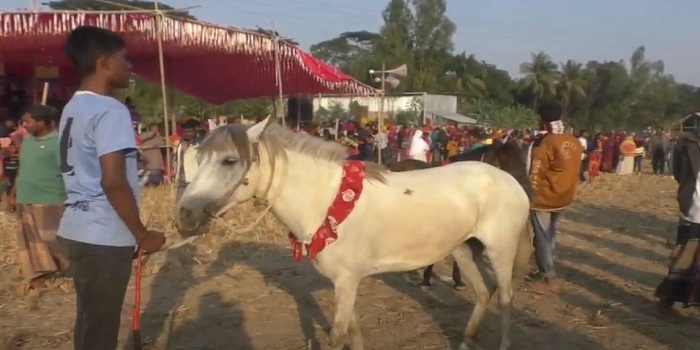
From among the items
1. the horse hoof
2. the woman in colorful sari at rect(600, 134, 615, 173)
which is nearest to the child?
the horse hoof

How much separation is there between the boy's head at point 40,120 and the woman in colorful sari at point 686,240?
5867 mm

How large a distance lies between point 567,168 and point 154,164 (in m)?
8.72

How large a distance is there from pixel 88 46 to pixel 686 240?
17.5ft


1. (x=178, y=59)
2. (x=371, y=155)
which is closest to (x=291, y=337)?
(x=178, y=59)

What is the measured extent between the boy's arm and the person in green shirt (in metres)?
4.07

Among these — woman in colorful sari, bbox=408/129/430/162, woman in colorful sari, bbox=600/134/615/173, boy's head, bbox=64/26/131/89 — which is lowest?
woman in colorful sari, bbox=600/134/615/173

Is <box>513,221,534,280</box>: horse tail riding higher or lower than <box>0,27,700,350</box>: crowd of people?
lower

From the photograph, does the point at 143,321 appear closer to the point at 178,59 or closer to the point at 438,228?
the point at 438,228

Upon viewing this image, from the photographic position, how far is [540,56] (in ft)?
221

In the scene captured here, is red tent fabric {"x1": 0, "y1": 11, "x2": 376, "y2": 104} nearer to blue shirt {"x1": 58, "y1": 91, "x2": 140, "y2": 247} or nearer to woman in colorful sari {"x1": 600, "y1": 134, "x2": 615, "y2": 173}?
blue shirt {"x1": 58, "y1": 91, "x2": 140, "y2": 247}

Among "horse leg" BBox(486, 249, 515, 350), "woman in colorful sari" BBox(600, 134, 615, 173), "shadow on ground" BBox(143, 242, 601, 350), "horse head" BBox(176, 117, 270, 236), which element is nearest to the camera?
"horse head" BBox(176, 117, 270, 236)

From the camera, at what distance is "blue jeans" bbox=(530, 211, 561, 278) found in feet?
23.9

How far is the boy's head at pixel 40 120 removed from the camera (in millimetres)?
6652

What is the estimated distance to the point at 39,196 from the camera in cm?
689
